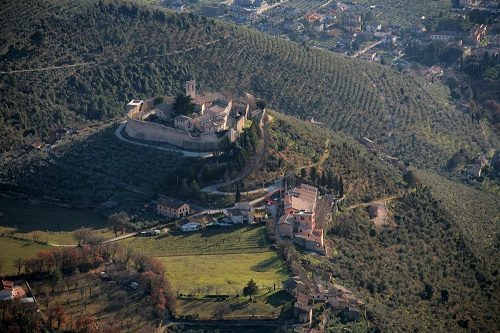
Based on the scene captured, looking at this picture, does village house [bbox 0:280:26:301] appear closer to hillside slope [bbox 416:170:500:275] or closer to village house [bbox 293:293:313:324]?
village house [bbox 293:293:313:324]

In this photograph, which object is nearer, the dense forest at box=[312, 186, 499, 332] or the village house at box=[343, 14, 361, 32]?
the dense forest at box=[312, 186, 499, 332]

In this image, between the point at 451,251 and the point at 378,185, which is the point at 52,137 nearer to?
the point at 378,185

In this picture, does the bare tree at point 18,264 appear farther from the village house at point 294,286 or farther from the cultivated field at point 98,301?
the village house at point 294,286

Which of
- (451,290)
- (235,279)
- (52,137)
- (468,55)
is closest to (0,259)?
(235,279)

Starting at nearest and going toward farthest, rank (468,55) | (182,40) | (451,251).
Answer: (451,251), (182,40), (468,55)

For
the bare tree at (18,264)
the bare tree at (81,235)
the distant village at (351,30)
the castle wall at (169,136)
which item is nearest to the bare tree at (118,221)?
the bare tree at (81,235)

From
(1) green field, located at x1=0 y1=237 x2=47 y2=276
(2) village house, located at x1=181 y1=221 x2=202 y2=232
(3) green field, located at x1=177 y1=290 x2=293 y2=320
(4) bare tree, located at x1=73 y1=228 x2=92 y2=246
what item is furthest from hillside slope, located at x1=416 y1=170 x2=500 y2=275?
(1) green field, located at x1=0 y1=237 x2=47 y2=276
